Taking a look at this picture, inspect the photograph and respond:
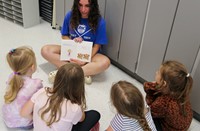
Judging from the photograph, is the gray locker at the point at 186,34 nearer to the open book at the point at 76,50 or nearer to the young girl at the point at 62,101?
the open book at the point at 76,50

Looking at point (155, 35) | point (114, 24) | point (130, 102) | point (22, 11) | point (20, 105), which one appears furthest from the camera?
point (22, 11)

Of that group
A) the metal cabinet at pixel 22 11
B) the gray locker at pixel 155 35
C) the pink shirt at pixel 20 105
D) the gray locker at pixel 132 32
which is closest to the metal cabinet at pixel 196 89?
the gray locker at pixel 155 35

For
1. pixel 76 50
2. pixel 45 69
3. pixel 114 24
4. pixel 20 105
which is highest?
pixel 114 24

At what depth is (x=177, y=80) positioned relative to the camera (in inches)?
62.7

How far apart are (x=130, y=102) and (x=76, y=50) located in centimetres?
119

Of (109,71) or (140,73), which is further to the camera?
(109,71)

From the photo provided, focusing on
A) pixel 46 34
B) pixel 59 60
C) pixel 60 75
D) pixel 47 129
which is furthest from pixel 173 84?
pixel 46 34

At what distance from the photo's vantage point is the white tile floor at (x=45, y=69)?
2.16 metres

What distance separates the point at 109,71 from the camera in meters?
2.66

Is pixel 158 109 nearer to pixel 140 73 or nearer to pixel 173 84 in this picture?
pixel 173 84

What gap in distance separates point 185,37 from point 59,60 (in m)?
1.18

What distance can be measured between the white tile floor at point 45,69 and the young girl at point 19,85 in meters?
0.16

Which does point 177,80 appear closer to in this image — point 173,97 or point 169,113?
point 173,97

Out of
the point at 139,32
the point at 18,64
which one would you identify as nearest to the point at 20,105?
the point at 18,64
